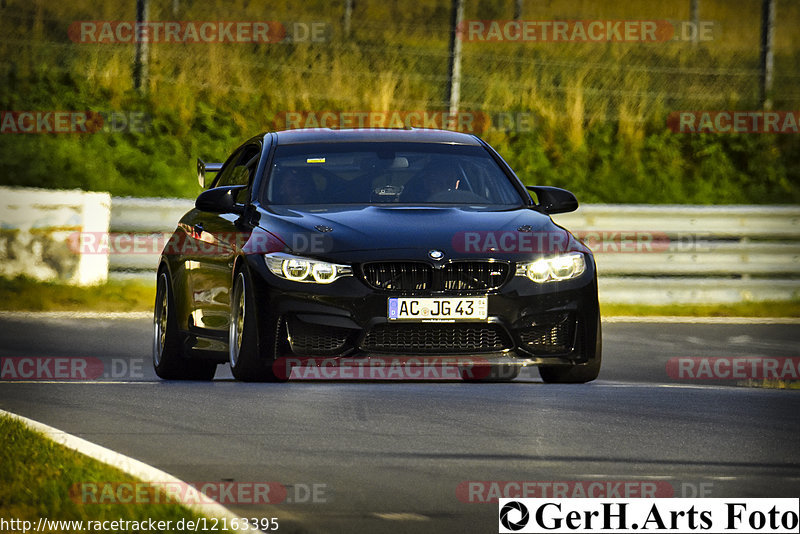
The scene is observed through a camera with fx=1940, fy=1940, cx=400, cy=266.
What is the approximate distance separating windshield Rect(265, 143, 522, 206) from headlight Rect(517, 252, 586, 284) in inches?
40.5

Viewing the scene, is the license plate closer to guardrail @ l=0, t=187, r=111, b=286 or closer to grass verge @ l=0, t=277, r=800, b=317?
grass verge @ l=0, t=277, r=800, b=317

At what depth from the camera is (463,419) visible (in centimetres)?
1115

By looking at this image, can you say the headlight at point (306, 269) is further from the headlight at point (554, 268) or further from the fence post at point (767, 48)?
the fence post at point (767, 48)

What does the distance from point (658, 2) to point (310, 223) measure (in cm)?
2867

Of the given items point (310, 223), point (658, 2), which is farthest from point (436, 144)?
point (658, 2)

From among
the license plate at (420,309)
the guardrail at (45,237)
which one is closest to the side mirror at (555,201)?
the license plate at (420,309)

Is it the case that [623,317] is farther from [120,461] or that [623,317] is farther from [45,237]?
[120,461]

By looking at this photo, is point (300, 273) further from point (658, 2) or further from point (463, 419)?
point (658, 2)

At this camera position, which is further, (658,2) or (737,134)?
(658,2)

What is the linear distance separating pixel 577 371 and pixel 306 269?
5.87 feet

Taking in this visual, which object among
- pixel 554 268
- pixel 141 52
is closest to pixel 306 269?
pixel 554 268

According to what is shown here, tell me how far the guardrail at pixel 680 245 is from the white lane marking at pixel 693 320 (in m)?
0.37

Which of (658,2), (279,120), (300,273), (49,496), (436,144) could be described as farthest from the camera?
(658,2)

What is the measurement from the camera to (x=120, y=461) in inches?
350
